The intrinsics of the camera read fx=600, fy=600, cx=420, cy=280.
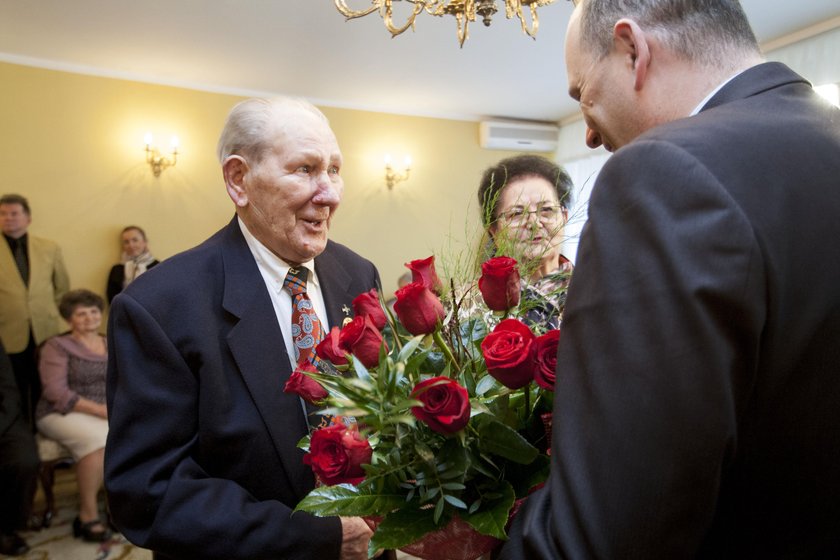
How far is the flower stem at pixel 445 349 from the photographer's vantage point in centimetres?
75

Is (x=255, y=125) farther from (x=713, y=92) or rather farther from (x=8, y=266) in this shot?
(x=8, y=266)

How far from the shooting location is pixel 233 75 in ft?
18.2

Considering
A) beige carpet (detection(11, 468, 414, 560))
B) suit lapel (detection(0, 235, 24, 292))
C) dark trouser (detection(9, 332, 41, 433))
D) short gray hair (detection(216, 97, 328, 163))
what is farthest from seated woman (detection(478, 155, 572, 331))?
suit lapel (detection(0, 235, 24, 292))

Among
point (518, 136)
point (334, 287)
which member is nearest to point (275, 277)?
point (334, 287)

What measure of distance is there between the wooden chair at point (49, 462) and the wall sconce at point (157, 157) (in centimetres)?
271

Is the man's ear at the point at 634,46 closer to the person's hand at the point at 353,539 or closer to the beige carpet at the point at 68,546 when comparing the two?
the person's hand at the point at 353,539

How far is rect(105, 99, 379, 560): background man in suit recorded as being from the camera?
1135mm

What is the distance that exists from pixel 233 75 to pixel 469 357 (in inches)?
215

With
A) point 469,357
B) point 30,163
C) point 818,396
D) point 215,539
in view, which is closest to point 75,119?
point 30,163

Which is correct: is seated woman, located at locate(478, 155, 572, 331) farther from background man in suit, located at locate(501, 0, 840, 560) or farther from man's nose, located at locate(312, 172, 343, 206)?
man's nose, located at locate(312, 172, 343, 206)

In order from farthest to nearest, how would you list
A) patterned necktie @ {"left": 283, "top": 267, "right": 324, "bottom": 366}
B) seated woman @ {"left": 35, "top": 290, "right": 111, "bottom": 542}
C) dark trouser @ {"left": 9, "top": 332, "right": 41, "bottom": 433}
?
1. dark trouser @ {"left": 9, "top": 332, "right": 41, "bottom": 433}
2. seated woman @ {"left": 35, "top": 290, "right": 111, "bottom": 542}
3. patterned necktie @ {"left": 283, "top": 267, "right": 324, "bottom": 366}

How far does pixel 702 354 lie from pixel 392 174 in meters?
6.45

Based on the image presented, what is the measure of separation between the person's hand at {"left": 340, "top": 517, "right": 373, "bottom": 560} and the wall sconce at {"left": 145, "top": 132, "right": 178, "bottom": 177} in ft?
17.1

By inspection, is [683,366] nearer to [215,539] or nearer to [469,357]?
[469,357]
